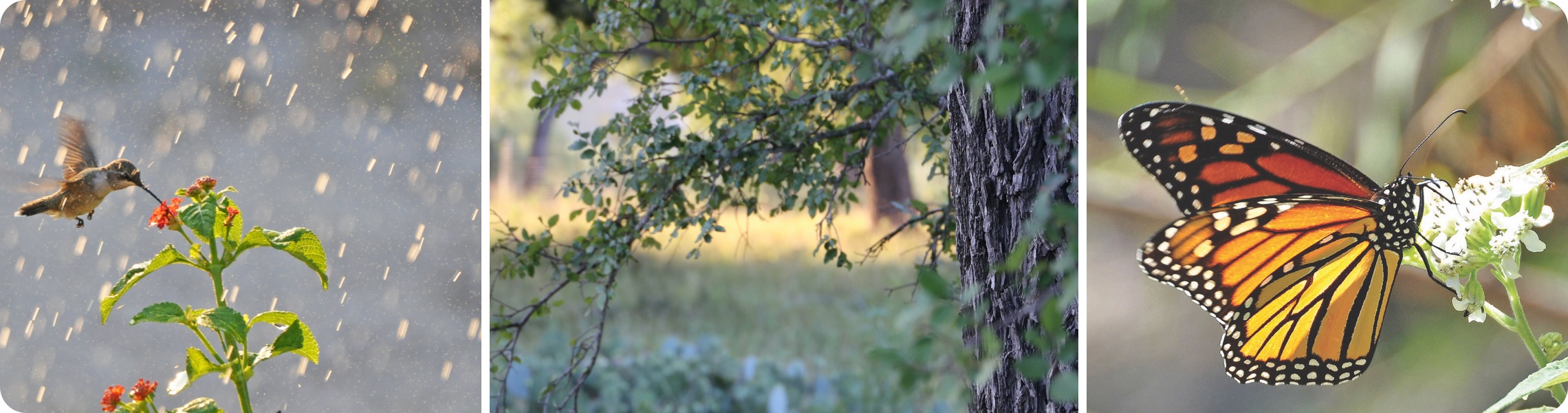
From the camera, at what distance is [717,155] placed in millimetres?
1662

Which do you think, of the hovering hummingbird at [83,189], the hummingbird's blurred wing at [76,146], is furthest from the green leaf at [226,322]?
the hummingbird's blurred wing at [76,146]

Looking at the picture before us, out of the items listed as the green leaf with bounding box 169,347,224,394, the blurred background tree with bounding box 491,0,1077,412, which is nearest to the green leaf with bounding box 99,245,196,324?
the green leaf with bounding box 169,347,224,394

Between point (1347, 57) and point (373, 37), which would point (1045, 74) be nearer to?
point (1347, 57)

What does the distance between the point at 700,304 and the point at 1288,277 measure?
2437 millimetres

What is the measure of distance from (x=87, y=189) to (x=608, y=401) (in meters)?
1.81

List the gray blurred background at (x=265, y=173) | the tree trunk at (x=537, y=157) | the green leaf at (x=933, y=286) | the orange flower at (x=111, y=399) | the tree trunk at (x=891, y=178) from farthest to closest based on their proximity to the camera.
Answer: the tree trunk at (x=891, y=178) < the tree trunk at (x=537, y=157) < the gray blurred background at (x=265, y=173) < the orange flower at (x=111, y=399) < the green leaf at (x=933, y=286)

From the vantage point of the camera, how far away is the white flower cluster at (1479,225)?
0.95 metres

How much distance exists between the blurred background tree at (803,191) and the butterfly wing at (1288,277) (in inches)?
5.9

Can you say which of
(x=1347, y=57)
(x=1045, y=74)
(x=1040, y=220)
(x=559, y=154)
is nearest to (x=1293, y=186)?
(x=1347, y=57)

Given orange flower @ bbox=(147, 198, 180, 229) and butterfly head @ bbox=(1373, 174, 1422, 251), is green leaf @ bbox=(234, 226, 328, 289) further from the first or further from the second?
butterfly head @ bbox=(1373, 174, 1422, 251)

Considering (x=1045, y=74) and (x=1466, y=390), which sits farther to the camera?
(x=1466, y=390)

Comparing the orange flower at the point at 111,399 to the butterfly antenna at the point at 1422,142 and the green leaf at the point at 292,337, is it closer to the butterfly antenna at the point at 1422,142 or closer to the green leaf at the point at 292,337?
the green leaf at the point at 292,337

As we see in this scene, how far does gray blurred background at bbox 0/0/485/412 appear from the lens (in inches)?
55.2

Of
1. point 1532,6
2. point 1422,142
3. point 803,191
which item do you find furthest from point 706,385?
point 1532,6
